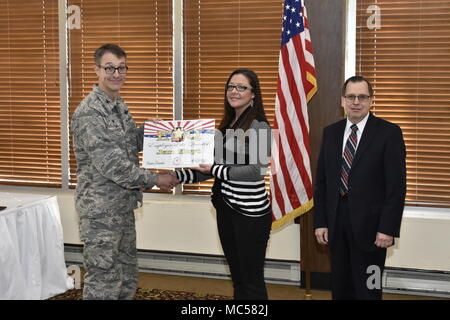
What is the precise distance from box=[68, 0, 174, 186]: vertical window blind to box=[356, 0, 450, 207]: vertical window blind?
Answer: 5.18 feet

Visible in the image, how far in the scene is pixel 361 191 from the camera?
2.63 m

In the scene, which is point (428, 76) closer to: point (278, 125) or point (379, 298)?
point (278, 125)

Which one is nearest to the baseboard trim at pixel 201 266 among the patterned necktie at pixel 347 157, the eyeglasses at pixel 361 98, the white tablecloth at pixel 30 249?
the white tablecloth at pixel 30 249

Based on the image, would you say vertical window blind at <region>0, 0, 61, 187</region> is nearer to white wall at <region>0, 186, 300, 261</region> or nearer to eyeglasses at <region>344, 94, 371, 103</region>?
white wall at <region>0, 186, 300, 261</region>

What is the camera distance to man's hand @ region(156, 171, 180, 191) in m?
3.01

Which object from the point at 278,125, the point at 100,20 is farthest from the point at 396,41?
the point at 100,20

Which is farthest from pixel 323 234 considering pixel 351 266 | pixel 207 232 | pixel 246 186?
Result: pixel 207 232

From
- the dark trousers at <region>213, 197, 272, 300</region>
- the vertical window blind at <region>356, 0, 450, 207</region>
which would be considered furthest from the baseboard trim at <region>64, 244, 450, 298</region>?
the dark trousers at <region>213, 197, 272, 300</region>

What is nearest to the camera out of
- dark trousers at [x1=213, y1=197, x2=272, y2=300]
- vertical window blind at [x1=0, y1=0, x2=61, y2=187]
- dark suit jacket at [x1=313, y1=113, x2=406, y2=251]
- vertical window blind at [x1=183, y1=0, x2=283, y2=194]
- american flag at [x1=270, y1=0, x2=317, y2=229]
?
dark suit jacket at [x1=313, y1=113, x2=406, y2=251]

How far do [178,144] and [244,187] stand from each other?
0.50m

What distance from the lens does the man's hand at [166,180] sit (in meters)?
3.01

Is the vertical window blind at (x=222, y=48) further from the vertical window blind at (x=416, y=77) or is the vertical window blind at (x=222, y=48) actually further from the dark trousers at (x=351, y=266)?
the dark trousers at (x=351, y=266)

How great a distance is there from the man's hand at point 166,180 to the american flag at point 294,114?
1.01 meters
